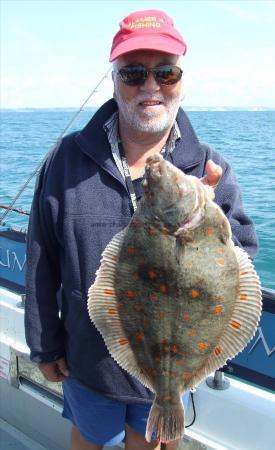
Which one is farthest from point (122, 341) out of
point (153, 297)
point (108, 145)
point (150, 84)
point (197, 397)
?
point (150, 84)

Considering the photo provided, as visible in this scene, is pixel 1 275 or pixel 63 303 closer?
pixel 63 303

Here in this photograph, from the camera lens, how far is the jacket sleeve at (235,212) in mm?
2365

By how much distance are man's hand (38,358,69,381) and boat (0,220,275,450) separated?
895 millimetres

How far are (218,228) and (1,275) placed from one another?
2.82 meters

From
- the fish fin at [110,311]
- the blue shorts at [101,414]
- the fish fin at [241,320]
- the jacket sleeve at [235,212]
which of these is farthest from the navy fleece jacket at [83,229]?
the fish fin at [241,320]

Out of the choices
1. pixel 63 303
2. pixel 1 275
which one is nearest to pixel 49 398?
pixel 1 275

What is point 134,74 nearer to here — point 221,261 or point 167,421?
point 221,261

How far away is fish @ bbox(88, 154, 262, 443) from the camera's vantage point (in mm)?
1963

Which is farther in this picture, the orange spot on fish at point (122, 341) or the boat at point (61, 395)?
the boat at point (61, 395)

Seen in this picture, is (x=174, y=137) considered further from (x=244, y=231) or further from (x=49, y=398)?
(x=49, y=398)

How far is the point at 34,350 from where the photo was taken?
2652mm

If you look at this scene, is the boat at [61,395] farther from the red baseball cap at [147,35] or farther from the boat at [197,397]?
the red baseball cap at [147,35]

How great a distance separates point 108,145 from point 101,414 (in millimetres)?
1445

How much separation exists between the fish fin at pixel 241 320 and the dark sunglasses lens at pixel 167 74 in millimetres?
867
